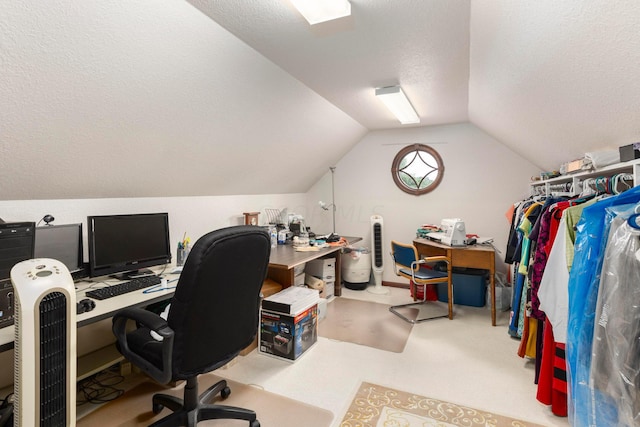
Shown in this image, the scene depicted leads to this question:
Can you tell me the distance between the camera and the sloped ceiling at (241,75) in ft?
4.32

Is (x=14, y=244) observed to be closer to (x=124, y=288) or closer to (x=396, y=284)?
(x=124, y=288)

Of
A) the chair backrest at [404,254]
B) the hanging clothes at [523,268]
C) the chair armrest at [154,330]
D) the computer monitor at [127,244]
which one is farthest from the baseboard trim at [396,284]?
the chair armrest at [154,330]

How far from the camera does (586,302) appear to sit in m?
1.25

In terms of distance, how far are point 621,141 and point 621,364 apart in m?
1.38

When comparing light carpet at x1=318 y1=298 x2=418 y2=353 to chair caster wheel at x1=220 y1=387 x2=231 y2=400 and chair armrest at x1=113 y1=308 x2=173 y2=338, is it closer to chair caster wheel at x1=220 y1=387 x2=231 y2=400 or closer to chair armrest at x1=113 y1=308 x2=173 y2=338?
chair caster wheel at x1=220 y1=387 x2=231 y2=400

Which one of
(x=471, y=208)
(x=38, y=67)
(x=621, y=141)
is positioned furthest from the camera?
(x=471, y=208)

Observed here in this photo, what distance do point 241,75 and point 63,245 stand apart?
1571mm

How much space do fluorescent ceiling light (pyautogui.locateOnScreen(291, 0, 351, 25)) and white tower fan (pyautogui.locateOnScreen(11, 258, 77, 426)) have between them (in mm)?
1595

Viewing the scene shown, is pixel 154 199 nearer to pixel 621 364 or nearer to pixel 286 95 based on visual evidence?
pixel 286 95

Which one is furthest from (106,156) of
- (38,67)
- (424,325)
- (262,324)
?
(424,325)

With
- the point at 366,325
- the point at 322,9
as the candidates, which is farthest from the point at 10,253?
the point at 366,325

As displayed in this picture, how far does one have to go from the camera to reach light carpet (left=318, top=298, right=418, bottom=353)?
280 cm

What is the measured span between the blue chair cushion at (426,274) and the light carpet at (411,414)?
145 cm

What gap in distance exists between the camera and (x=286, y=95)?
262cm
